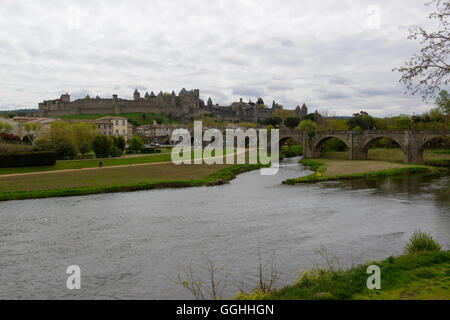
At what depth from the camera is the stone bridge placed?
178 feet

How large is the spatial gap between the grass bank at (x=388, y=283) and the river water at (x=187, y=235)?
1.89 meters

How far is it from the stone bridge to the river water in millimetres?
22966

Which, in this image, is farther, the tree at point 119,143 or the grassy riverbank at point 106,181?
the tree at point 119,143

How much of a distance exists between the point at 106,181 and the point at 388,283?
28842mm

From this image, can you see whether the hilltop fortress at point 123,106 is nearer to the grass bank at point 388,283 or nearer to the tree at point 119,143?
the tree at point 119,143

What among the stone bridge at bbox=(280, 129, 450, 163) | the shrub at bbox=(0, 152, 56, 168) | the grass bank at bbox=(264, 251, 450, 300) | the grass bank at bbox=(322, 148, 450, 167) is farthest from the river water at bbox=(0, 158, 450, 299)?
the grass bank at bbox=(322, 148, 450, 167)

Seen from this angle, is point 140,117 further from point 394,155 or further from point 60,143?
point 394,155

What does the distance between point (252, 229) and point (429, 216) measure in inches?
392

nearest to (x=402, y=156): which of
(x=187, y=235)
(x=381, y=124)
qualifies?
(x=381, y=124)

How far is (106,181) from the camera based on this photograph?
35062 millimetres

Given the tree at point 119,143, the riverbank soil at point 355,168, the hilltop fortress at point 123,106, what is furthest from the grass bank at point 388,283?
the hilltop fortress at point 123,106

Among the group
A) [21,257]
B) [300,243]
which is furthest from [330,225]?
[21,257]

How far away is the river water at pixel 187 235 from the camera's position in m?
13.1

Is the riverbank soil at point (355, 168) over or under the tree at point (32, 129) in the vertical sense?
under
